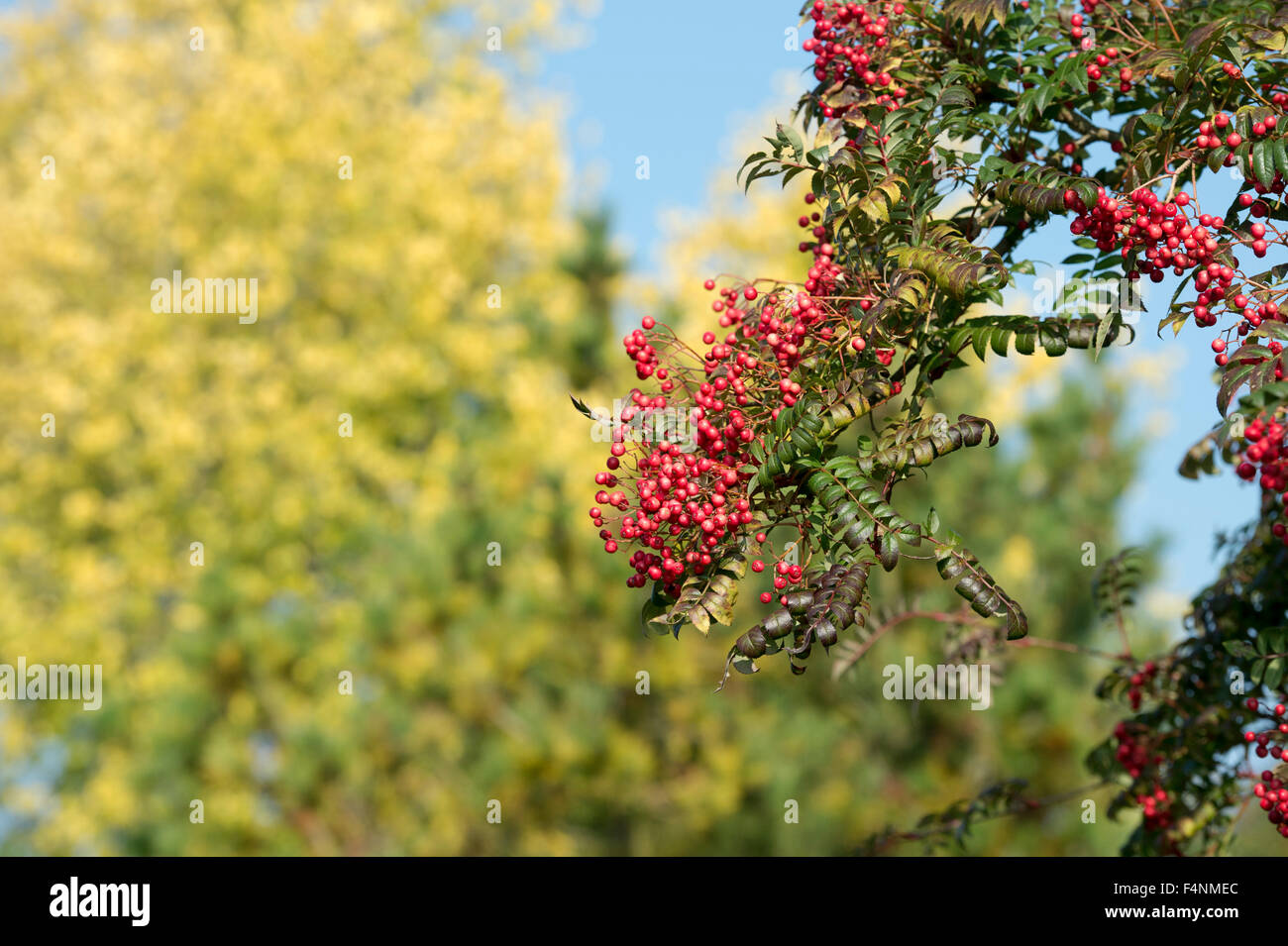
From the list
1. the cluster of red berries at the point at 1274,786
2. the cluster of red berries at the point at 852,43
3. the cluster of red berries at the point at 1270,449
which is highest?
the cluster of red berries at the point at 852,43

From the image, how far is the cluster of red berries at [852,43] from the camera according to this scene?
3146 millimetres

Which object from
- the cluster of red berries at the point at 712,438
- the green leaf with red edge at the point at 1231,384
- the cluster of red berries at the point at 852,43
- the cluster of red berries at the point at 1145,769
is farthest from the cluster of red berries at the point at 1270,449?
the cluster of red berries at the point at 1145,769

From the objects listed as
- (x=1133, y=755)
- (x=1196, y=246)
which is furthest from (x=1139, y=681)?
(x=1196, y=246)

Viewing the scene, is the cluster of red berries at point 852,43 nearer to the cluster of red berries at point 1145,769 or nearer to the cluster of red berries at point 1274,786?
the cluster of red berries at point 1274,786

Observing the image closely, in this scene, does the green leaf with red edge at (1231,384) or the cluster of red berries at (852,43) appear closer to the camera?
the green leaf with red edge at (1231,384)

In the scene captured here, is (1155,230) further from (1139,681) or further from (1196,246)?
(1139,681)

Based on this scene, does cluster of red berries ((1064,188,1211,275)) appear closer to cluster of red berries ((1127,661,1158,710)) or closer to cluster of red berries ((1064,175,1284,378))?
cluster of red berries ((1064,175,1284,378))

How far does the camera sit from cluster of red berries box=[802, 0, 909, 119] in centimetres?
315

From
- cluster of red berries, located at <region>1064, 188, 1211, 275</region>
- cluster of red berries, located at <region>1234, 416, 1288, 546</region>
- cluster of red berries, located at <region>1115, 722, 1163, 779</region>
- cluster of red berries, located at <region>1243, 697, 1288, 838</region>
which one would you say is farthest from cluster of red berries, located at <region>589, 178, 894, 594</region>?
cluster of red berries, located at <region>1115, 722, 1163, 779</region>

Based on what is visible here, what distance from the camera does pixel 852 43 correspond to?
10.6 feet
